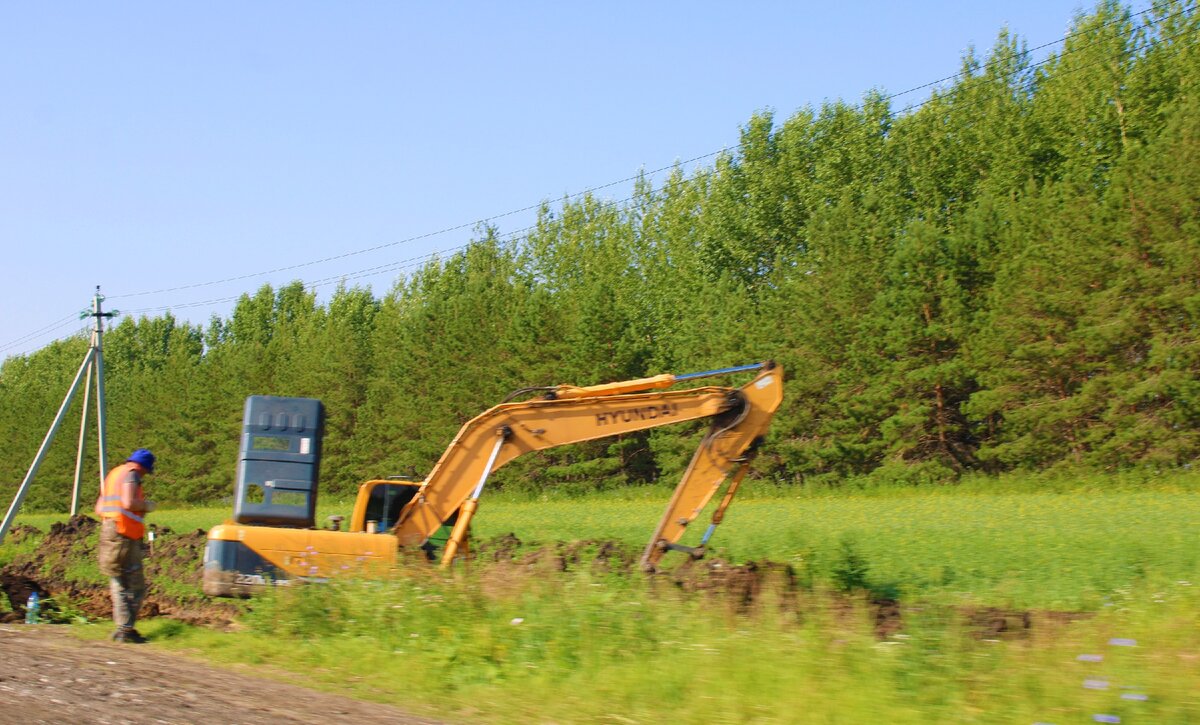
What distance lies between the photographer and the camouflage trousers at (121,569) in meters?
11.6

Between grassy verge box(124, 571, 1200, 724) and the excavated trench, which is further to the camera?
the excavated trench

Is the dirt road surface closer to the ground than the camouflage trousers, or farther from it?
closer to the ground

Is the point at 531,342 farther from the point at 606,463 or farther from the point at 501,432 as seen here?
the point at 501,432

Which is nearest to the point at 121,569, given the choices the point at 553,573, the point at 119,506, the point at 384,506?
the point at 119,506

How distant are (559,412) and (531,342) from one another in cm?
3572

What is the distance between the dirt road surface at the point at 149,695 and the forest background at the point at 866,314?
2859 cm

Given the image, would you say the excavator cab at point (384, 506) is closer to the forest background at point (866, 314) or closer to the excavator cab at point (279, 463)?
the excavator cab at point (279, 463)

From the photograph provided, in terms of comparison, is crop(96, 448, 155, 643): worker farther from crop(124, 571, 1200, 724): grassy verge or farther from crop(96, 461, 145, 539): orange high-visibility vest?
crop(124, 571, 1200, 724): grassy verge

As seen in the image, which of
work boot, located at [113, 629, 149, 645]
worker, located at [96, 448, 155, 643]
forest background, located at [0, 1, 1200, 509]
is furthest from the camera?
forest background, located at [0, 1, 1200, 509]

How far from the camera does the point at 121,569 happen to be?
11.7m

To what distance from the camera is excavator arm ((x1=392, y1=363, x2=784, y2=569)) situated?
13328 mm

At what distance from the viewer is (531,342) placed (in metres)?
49.1

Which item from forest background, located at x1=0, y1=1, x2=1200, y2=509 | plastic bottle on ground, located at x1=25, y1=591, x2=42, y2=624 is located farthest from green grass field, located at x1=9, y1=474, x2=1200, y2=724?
forest background, located at x1=0, y1=1, x2=1200, y2=509

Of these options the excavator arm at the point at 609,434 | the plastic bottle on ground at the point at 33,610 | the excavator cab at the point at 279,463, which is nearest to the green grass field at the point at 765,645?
the excavator arm at the point at 609,434
